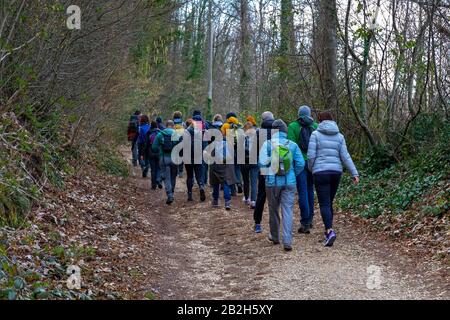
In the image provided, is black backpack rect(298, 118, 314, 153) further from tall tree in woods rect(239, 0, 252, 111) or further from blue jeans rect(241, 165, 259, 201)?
tall tree in woods rect(239, 0, 252, 111)

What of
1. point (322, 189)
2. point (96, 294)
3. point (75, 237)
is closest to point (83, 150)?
point (75, 237)

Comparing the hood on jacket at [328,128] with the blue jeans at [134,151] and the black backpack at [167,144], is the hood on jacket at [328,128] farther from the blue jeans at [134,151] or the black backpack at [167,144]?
the blue jeans at [134,151]

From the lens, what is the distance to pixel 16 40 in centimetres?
1083

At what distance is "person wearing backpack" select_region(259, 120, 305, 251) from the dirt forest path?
0.59 m

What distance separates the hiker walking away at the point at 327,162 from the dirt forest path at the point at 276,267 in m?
0.67

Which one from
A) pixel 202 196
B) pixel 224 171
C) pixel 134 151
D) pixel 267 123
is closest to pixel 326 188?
pixel 267 123

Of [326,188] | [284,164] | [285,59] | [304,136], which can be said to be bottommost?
[326,188]

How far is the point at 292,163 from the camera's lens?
32.7 feet

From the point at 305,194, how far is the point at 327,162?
→ 1.10 m

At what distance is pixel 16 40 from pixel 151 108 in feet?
69.9

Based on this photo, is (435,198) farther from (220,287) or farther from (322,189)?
(220,287)

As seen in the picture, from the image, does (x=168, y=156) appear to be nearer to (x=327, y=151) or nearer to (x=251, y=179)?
(x=251, y=179)

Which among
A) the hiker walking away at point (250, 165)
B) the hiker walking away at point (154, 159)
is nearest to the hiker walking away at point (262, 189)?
the hiker walking away at point (250, 165)

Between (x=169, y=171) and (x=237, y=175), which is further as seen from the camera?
(x=237, y=175)
